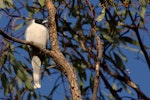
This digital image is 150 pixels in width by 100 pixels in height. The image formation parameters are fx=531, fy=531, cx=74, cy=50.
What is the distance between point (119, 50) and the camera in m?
2.45

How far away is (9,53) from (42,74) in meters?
0.22

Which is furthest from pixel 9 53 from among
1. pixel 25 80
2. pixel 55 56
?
pixel 55 56

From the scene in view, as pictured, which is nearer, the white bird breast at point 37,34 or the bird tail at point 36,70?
the bird tail at point 36,70

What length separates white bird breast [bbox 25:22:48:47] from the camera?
7.32 ft

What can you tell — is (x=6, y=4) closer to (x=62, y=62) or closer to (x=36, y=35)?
(x=36, y=35)

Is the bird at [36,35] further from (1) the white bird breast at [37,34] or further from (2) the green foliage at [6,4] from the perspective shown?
(2) the green foliage at [6,4]

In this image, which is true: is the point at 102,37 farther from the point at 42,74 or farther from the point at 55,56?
the point at 55,56

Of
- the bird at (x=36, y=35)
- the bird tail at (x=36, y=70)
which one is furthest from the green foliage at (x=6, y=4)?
the bird tail at (x=36, y=70)

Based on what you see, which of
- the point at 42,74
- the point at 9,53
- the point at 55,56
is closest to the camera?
the point at 55,56

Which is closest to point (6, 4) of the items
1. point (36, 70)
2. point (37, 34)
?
point (37, 34)

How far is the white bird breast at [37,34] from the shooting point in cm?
223

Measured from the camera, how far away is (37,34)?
2.25 m

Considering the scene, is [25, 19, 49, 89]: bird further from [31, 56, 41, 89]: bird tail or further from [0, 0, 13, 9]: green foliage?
[0, 0, 13, 9]: green foliage

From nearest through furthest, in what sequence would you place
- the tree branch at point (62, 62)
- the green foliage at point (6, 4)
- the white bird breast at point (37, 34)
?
1. the tree branch at point (62, 62)
2. the green foliage at point (6, 4)
3. the white bird breast at point (37, 34)
